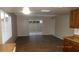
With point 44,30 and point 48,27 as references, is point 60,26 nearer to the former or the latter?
point 48,27

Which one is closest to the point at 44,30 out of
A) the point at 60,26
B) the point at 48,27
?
the point at 48,27

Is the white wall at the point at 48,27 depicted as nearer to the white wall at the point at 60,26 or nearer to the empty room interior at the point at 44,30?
the empty room interior at the point at 44,30

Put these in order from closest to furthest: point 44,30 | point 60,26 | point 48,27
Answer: point 60,26, point 48,27, point 44,30

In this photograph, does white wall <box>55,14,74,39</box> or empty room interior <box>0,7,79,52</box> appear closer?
empty room interior <box>0,7,79,52</box>

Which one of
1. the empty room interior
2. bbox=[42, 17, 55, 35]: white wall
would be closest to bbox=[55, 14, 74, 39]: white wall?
the empty room interior

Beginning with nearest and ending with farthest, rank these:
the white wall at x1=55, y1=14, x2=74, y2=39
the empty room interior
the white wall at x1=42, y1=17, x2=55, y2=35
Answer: the empty room interior → the white wall at x1=55, y1=14, x2=74, y2=39 → the white wall at x1=42, y1=17, x2=55, y2=35

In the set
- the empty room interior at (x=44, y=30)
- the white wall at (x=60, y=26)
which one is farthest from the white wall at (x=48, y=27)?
the white wall at (x=60, y=26)

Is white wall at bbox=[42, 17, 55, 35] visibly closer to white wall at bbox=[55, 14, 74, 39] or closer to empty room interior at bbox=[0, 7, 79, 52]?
empty room interior at bbox=[0, 7, 79, 52]

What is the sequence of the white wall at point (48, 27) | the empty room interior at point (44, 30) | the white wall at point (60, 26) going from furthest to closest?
the white wall at point (48, 27), the white wall at point (60, 26), the empty room interior at point (44, 30)

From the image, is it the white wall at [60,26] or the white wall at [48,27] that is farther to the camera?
the white wall at [48,27]

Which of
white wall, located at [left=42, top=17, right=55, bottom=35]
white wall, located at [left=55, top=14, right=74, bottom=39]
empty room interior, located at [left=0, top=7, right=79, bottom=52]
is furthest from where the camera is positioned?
white wall, located at [left=42, top=17, right=55, bottom=35]

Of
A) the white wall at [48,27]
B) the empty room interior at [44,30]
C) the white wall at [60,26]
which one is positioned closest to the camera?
the empty room interior at [44,30]
